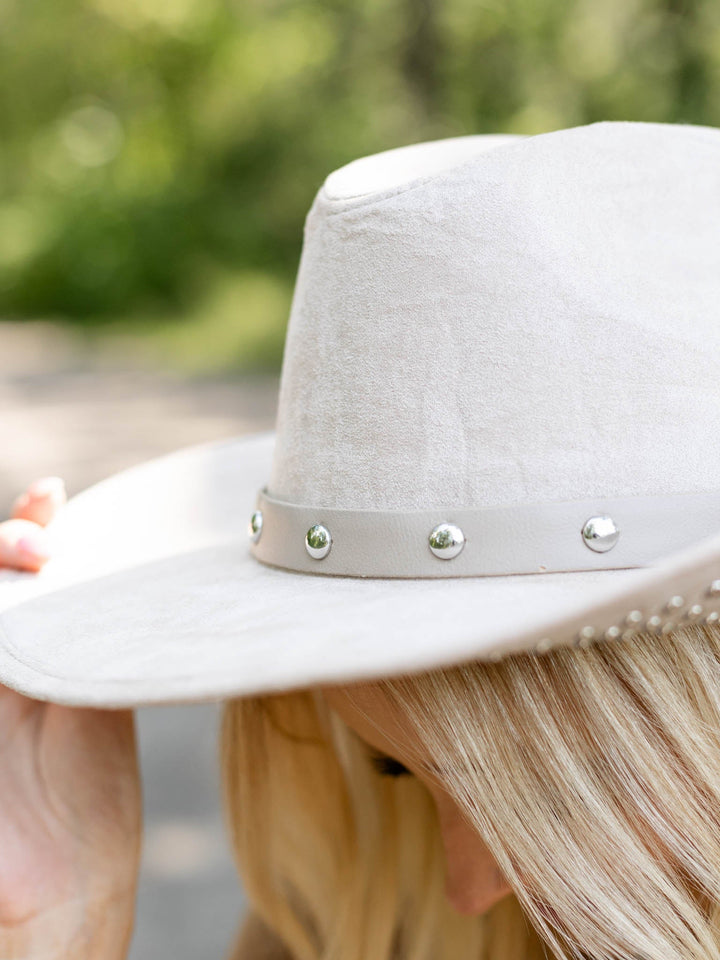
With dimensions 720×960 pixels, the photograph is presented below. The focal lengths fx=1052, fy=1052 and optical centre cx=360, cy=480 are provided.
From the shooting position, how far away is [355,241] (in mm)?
905

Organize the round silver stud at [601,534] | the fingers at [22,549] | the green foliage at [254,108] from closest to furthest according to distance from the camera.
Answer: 1. the round silver stud at [601,534]
2. the fingers at [22,549]
3. the green foliage at [254,108]

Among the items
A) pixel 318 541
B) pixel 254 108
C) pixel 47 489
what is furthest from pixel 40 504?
pixel 254 108

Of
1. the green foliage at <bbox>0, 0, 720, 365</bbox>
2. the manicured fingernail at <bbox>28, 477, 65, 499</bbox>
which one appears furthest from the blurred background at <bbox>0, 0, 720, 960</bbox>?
the manicured fingernail at <bbox>28, 477, 65, 499</bbox>

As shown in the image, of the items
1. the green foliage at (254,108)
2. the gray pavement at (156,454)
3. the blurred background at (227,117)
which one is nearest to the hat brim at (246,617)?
the gray pavement at (156,454)

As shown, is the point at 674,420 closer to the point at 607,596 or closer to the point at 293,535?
the point at 607,596

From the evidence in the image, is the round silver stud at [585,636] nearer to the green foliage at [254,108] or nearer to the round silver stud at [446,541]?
the round silver stud at [446,541]

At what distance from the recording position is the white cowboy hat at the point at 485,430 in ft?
2.50

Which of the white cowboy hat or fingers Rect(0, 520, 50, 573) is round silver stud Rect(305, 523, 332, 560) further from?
fingers Rect(0, 520, 50, 573)

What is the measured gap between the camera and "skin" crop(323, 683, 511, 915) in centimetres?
92

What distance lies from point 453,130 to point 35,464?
8.58 metres

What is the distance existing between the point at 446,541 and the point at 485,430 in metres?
0.09

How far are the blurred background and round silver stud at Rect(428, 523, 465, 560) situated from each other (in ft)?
27.0

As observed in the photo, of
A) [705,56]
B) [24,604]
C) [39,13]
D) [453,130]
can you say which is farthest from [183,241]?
[24,604]

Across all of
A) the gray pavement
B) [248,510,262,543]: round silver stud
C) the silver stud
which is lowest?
the gray pavement
